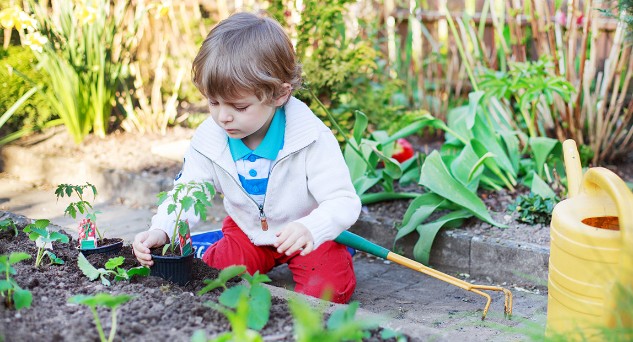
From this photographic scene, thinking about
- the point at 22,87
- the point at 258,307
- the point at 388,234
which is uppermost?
the point at 258,307

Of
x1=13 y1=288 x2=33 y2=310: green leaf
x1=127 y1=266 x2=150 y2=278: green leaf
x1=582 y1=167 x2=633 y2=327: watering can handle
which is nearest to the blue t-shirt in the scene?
x1=127 y1=266 x2=150 y2=278: green leaf

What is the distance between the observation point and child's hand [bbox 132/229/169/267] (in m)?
2.19

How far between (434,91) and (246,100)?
10.1 ft

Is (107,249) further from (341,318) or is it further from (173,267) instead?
(341,318)

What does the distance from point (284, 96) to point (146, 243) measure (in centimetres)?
68

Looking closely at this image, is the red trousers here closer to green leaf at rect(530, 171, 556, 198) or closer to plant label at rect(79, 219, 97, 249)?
plant label at rect(79, 219, 97, 249)

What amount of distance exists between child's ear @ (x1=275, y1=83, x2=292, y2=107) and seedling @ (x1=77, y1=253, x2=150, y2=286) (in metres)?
0.74

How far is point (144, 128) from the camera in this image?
500 centimetres

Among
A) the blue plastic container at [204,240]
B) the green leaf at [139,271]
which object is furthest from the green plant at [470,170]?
the green leaf at [139,271]

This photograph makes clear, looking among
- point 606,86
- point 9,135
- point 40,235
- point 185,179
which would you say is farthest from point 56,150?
point 606,86

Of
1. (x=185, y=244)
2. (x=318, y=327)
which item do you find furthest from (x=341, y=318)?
(x=185, y=244)

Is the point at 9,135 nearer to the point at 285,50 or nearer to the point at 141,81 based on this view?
the point at 141,81

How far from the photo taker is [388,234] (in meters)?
3.45

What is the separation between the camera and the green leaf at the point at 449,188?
3.22 meters
